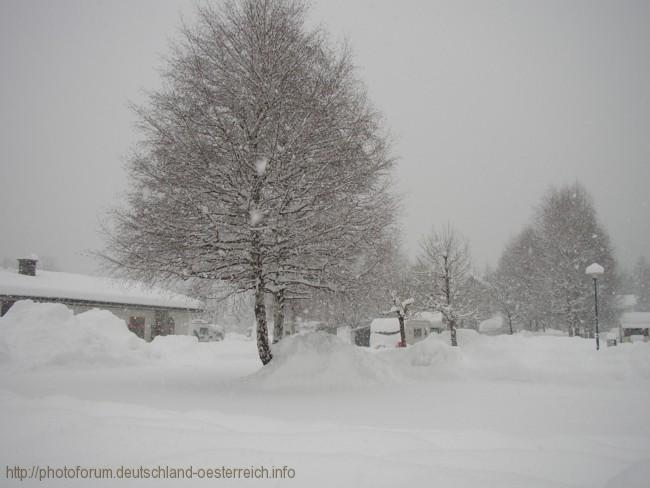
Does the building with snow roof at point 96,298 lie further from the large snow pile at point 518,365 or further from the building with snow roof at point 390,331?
the building with snow roof at point 390,331

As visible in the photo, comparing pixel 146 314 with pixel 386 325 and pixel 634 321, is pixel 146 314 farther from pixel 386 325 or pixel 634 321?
pixel 634 321

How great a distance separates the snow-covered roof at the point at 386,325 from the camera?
38.8 m

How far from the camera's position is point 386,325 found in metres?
39.2

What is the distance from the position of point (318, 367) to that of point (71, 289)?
23.0m

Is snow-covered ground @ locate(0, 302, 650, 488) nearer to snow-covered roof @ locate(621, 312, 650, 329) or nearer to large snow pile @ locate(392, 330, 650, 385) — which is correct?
large snow pile @ locate(392, 330, 650, 385)

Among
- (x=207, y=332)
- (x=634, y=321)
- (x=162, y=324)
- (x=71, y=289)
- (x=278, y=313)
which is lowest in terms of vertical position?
(x=207, y=332)

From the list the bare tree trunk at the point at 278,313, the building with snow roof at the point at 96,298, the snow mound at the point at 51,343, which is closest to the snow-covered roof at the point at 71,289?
the building with snow roof at the point at 96,298

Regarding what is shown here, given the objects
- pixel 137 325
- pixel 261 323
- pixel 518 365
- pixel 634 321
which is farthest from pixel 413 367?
pixel 634 321

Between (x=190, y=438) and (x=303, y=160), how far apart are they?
6715mm

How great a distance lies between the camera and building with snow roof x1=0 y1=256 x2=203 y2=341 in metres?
23.6

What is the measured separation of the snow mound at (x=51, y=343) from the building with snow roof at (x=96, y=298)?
246 inches

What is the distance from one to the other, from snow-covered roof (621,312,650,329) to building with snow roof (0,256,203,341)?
40438 mm

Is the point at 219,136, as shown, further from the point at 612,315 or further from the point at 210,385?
the point at 612,315

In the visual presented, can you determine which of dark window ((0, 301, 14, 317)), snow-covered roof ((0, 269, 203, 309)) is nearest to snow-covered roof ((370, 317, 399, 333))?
snow-covered roof ((0, 269, 203, 309))
